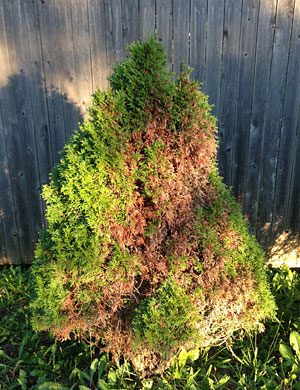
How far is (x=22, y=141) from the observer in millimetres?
3648

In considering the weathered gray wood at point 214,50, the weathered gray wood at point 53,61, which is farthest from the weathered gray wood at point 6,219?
the weathered gray wood at point 214,50

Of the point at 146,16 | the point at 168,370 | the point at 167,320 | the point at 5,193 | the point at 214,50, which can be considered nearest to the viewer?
the point at 167,320

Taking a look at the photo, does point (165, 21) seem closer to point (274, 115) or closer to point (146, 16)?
point (146, 16)

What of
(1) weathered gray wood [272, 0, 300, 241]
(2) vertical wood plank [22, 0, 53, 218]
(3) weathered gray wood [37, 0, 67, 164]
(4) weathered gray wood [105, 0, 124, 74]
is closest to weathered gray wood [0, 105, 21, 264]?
(2) vertical wood plank [22, 0, 53, 218]

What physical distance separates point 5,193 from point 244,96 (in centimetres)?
265

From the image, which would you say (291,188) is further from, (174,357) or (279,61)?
(174,357)

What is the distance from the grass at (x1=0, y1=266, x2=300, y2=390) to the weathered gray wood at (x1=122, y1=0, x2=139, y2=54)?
7.79ft

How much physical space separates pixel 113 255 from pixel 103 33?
7.41 feet

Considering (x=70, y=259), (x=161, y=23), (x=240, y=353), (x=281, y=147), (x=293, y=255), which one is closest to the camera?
(x=70, y=259)

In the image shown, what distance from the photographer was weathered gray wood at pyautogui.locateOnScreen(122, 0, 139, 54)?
3.29 metres

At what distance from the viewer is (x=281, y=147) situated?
12.1 feet

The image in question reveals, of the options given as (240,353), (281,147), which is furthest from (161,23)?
(240,353)

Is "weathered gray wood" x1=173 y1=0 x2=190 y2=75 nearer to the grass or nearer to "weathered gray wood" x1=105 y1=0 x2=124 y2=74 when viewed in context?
"weathered gray wood" x1=105 y1=0 x2=124 y2=74

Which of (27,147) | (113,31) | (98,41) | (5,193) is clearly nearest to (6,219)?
(5,193)
